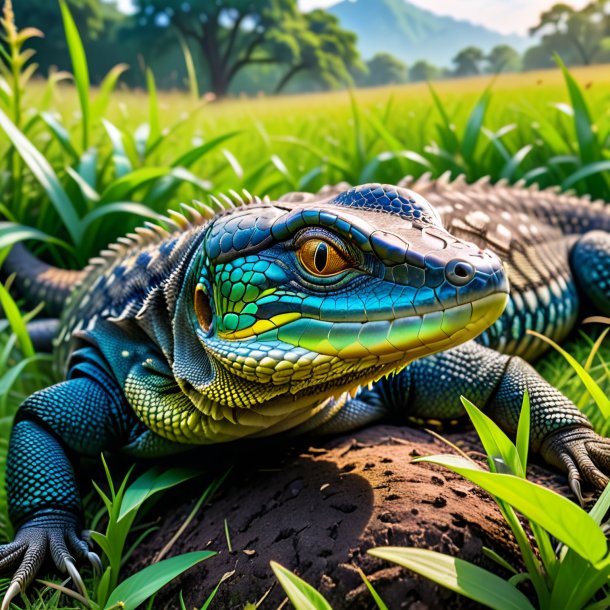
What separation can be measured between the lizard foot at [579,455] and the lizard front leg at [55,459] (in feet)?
5.66

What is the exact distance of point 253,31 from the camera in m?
34.7

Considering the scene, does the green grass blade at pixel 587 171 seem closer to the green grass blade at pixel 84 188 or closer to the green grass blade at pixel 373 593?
the green grass blade at pixel 84 188

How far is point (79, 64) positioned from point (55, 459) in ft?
13.0

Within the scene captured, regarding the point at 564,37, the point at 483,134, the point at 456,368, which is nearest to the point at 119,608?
the point at 456,368

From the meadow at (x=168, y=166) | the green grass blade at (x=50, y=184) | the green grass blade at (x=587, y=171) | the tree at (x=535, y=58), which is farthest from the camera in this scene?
the tree at (x=535, y=58)

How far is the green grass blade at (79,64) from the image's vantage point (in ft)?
17.7

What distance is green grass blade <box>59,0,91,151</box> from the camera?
5.41 meters

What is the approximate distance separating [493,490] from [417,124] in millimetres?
6996

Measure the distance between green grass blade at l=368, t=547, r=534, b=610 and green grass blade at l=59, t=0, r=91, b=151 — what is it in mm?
4860

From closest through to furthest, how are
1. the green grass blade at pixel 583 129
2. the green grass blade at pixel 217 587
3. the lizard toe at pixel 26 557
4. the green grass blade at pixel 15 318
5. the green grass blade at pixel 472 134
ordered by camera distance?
the green grass blade at pixel 217 587, the lizard toe at pixel 26 557, the green grass blade at pixel 15 318, the green grass blade at pixel 583 129, the green grass blade at pixel 472 134

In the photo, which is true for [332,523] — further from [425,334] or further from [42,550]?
[42,550]

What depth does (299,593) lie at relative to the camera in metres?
1.65

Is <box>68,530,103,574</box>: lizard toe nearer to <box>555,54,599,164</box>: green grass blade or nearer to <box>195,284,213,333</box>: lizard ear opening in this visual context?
<box>195,284,213,333</box>: lizard ear opening

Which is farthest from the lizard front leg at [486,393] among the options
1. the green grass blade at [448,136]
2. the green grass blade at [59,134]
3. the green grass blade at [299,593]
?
the green grass blade at [59,134]
